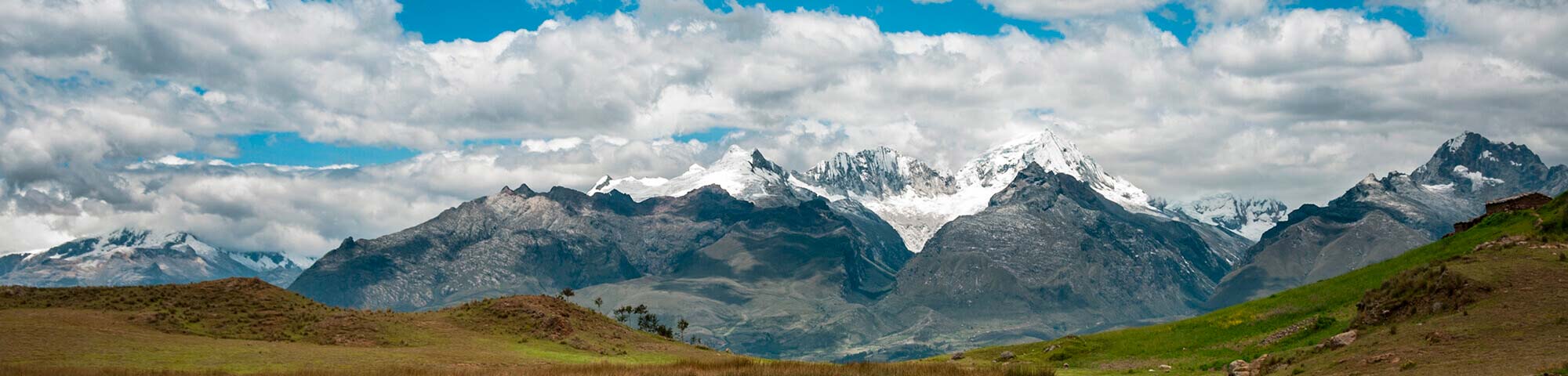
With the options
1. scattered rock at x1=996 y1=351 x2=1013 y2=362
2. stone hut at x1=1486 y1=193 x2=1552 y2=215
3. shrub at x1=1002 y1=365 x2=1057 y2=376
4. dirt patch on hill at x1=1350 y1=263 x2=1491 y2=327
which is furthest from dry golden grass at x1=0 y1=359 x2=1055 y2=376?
stone hut at x1=1486 y1=193 x2=1552 y2=215

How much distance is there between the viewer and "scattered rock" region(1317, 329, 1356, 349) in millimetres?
67088

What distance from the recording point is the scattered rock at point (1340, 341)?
67.1 m

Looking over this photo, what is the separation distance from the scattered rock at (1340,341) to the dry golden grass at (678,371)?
15.3 m

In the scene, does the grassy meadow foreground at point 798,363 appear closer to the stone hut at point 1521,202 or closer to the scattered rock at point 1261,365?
the scattered rock at point 1261,365

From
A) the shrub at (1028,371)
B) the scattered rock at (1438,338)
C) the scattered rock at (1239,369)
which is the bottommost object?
the scattered rock at (1239,369)

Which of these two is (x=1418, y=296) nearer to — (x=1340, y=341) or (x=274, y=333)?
(x=1340, y=341)

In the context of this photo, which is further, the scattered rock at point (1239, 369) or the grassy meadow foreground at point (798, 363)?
the scattered rock at point (1239, 369)

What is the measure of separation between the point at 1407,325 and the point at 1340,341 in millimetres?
3548

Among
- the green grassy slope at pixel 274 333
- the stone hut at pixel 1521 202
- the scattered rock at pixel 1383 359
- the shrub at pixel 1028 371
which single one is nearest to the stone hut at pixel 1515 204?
the stone hut at pixel 1521 202

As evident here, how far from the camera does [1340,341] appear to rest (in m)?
67.4

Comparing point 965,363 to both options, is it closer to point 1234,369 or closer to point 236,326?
point 1234,369

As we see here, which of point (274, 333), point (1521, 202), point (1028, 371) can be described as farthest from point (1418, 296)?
point (274, 333)

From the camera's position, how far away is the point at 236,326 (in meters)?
95.2

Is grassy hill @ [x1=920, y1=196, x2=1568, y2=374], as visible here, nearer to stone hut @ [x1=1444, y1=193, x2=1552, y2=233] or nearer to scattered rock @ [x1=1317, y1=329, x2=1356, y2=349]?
scattered rock @ [x1=1317, y1=329, x2=1356, y2=349]
